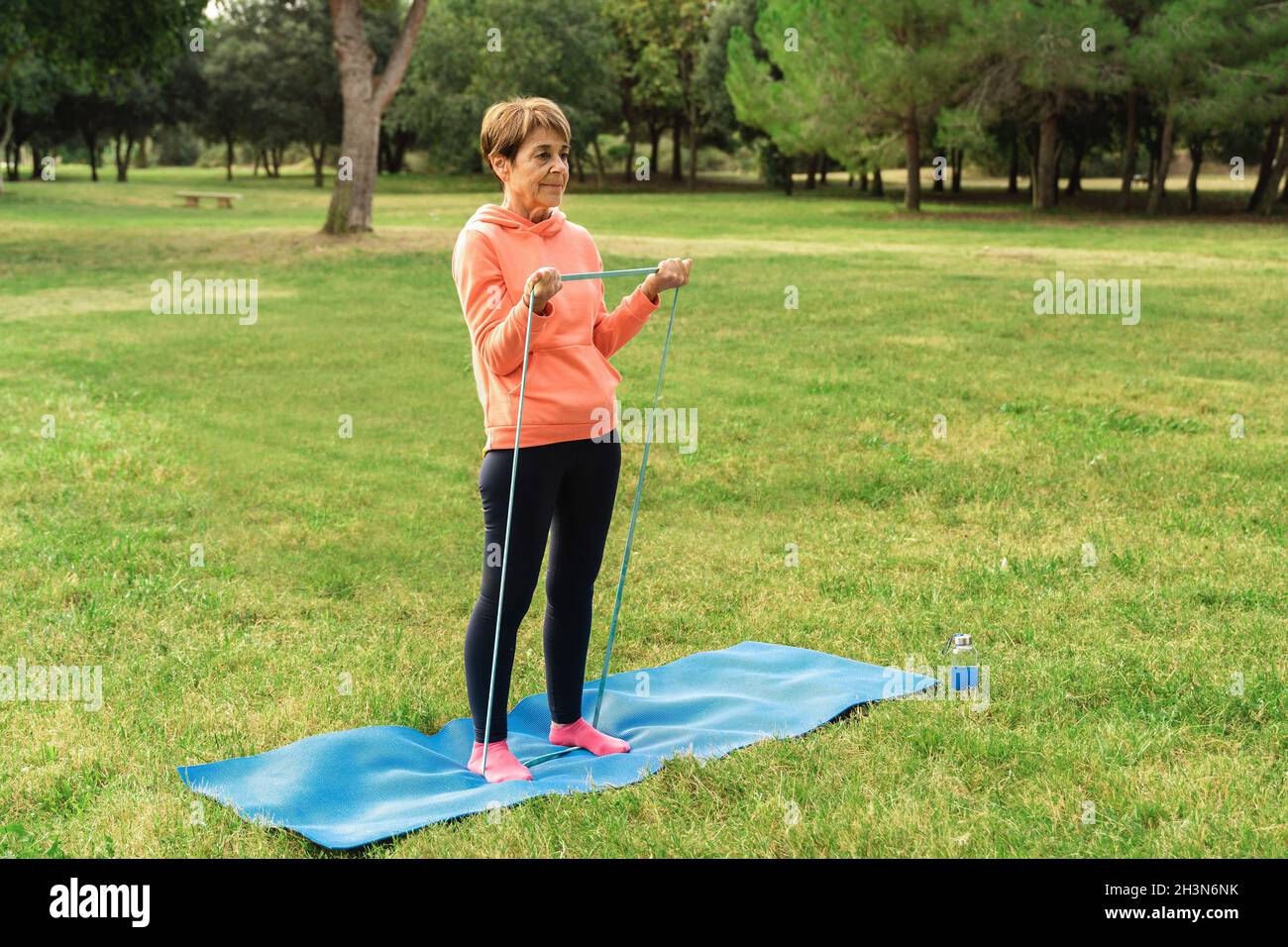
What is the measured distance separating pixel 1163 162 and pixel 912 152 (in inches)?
254

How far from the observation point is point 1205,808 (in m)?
3.76

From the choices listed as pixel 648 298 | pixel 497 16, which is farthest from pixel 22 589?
pixel 497 16

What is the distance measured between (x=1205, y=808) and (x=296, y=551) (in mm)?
4658

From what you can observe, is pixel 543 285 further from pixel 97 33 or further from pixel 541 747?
pixel 97 33

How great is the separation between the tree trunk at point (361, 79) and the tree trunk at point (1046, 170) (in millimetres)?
19569

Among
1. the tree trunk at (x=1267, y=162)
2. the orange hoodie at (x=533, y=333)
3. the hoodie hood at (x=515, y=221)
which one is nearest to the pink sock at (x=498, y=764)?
the orange hoodie at (x=533, y=333)

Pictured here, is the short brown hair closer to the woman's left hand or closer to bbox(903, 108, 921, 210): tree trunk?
the woman's left hand

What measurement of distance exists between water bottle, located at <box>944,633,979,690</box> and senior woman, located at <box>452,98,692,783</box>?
149 cm

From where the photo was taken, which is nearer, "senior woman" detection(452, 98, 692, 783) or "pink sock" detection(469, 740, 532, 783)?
"senior woman" detection(452, 98, 692, 783)

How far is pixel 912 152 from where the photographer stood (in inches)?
1368

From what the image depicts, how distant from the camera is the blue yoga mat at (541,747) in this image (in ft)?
12.6

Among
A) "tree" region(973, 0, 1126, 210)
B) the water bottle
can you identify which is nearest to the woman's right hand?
the water bottle

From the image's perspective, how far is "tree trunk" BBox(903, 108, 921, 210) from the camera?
34094 millimetres

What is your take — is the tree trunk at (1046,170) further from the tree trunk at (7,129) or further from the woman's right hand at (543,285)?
the tree trunk at (7,129)
